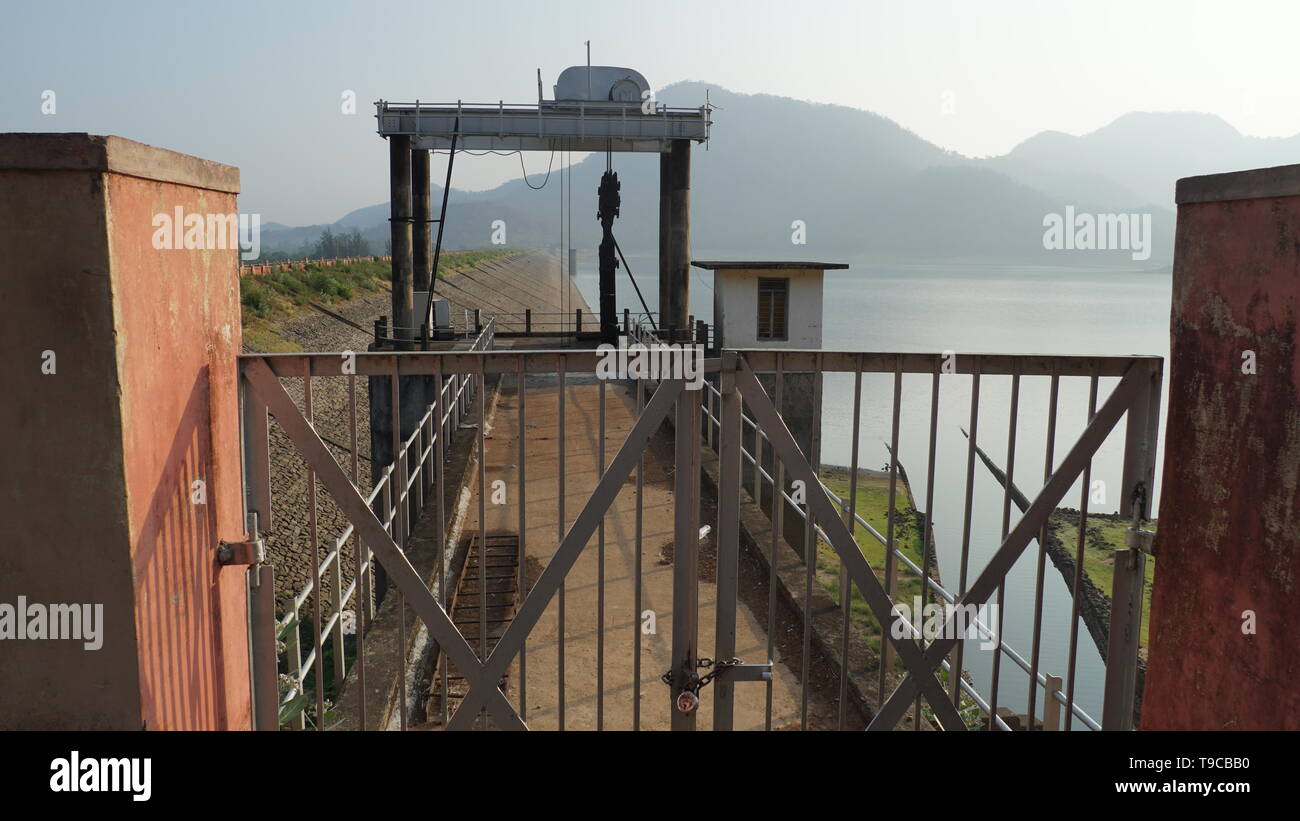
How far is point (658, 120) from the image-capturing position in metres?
20.5

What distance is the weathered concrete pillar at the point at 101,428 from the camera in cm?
269

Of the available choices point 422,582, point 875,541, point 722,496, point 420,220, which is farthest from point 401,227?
point 722,496

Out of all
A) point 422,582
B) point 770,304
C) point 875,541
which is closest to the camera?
point 422,582

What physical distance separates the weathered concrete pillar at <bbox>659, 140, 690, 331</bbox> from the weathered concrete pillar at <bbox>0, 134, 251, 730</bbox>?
1829cm

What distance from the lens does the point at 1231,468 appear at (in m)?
3.18

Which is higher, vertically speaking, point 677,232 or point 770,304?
point 677,232

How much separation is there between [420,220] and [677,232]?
5.72 metres

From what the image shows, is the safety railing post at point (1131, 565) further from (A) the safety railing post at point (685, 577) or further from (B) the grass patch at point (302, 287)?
(B) the grass patch at point (302, 287)

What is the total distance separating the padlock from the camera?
150 inches

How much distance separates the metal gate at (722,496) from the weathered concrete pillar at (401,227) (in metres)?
17.0

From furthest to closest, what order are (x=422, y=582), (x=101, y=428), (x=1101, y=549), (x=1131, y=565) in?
(x=1101, y=549)
(x=1131, y=565)
(x=422, y=582)
(x=101, y=428)

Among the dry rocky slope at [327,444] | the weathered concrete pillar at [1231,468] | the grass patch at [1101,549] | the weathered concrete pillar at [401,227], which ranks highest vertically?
the weathered concrete pillar at [401,227]

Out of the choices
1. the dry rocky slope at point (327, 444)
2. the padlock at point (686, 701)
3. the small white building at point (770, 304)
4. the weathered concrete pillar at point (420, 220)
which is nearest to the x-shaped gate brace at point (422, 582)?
the dry rocky slope at point (327, 444)

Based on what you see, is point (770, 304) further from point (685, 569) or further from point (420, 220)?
point (685, 569)
